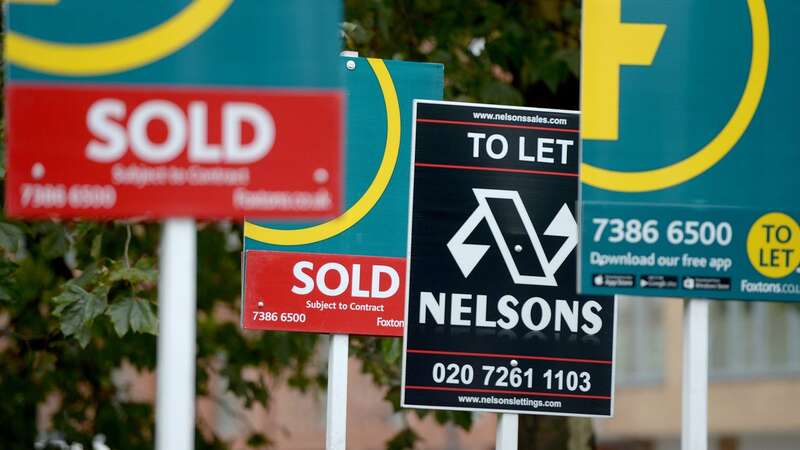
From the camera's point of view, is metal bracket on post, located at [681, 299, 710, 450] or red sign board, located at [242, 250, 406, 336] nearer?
metal bracket on post, located at [681, 299, 710, 450]

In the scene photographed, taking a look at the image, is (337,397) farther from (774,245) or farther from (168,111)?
(168,111)

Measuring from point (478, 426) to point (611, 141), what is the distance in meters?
27.9

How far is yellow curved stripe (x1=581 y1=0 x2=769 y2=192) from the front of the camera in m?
6.24

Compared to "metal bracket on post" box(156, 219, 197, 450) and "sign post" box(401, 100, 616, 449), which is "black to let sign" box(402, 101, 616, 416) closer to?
"sign post" box(401, 100, 616, 449)

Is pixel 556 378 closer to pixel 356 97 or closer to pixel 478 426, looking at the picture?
pixel 356 97

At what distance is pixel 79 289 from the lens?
8.72 m

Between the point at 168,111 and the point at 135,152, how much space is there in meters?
0.16

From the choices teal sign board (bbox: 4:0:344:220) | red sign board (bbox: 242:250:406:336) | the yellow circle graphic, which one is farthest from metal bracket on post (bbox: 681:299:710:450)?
teal sign board (bbox: 4:0:344:220)

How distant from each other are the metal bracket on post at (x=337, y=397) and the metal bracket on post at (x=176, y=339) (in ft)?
7.08

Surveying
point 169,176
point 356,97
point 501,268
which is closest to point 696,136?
point 501,268

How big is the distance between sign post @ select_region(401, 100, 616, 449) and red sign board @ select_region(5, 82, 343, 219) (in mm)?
2134

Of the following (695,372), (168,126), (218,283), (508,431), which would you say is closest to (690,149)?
(695,372)

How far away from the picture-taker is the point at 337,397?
23.8ft

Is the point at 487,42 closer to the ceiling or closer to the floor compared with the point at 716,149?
closer to the ceiling
